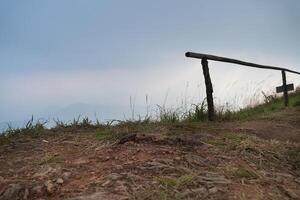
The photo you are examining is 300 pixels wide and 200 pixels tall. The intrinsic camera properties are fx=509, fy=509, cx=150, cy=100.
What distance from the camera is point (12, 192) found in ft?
11.7

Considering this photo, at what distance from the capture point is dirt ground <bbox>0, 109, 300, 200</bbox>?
349 centimetres

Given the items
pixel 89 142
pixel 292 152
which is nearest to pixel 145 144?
pixel 89 142

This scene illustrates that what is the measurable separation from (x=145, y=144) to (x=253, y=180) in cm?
109

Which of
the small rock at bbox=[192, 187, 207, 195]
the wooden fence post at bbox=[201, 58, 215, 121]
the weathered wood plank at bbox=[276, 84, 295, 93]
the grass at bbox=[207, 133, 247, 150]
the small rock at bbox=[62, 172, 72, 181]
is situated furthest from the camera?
the weathered wood plank at bbox=[276, 84, 295, 93]

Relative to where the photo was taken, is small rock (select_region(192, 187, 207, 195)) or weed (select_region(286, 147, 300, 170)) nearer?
small rock (select_region(192, 187, 207, 195))

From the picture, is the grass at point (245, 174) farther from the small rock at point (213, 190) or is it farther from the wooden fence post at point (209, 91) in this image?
the wooden fence post at point (209, 91)

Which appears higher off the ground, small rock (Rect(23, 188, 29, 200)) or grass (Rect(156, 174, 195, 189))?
grass (Rect(156, 174, 195, 189))

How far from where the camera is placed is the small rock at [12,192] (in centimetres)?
352

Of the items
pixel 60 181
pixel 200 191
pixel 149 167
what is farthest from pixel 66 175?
pixel 200 191

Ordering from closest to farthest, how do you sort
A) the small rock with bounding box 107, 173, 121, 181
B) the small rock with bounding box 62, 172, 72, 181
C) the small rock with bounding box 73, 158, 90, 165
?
the small rock with bounding box 107, 173, 121, 181
the small rock with bounding box 62, 172, 72, 181
the small rock with bounding box 73, 158, 90, 165

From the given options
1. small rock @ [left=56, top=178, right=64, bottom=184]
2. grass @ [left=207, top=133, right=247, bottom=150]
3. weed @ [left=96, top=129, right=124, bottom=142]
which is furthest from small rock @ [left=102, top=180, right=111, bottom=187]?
grass @ [left=207, top=133, right=247, bottom=150]

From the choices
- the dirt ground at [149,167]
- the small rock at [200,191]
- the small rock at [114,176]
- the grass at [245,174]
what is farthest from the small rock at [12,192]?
the grass at [245,174]

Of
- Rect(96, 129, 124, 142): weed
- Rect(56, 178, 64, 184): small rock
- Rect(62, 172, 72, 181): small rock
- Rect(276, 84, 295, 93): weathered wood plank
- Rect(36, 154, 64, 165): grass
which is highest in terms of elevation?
Rect(276, 84, 295, 93): weathered wood plank

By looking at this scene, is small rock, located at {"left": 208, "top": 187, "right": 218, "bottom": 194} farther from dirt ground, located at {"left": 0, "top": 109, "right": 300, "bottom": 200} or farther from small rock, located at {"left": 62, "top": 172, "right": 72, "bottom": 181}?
small rock, located at {"left": 62, "top": 172, "right": 72, "bottom": 181}
